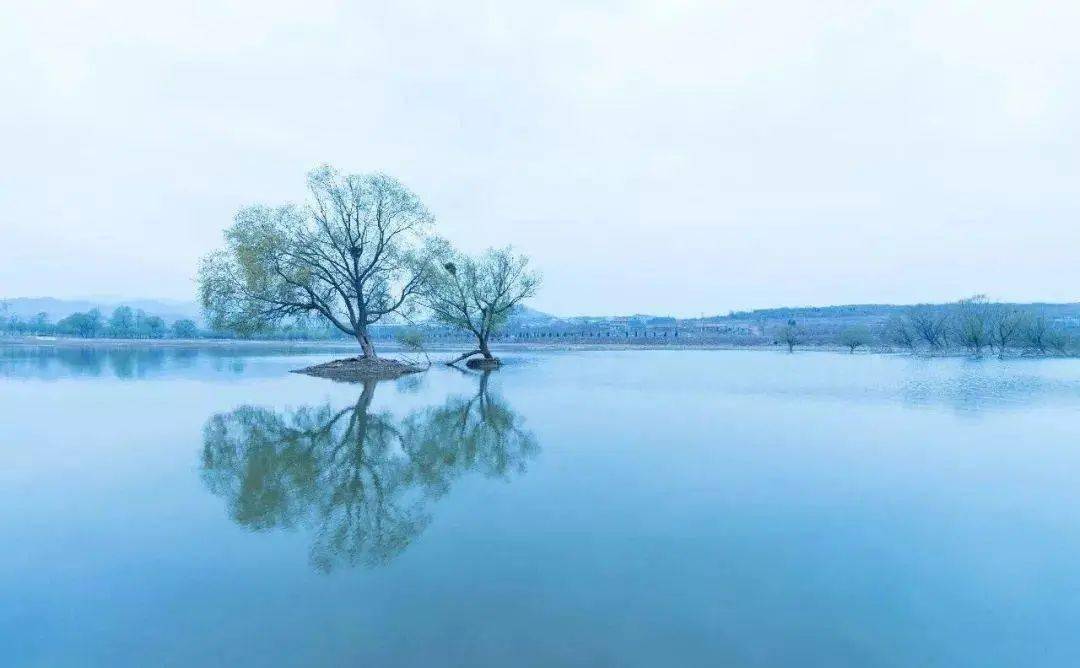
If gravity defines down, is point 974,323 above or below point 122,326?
below

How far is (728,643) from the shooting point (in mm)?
4566

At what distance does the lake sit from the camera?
462 centimetres

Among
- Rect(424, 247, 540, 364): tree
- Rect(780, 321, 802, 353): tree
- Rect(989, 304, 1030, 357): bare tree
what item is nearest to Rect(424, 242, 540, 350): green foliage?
Rect(424, 247, 540, 364): tree

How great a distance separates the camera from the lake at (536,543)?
182 inches

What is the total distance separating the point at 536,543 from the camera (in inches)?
264

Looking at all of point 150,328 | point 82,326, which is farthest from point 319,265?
point 150,328

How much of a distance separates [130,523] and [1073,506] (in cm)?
1339

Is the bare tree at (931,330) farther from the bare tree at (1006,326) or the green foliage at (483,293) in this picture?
the green foliage at (483,293)

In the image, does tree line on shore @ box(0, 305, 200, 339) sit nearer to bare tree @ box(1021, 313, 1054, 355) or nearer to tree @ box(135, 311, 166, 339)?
tree @ box(135, 311, 166, 339)

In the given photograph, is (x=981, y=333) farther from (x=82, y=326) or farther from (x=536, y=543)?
(x=82, y=326)

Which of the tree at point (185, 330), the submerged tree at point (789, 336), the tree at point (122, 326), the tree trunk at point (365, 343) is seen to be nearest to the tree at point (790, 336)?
the submerged tree at point (789, 336)

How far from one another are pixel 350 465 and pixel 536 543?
5.21 metres

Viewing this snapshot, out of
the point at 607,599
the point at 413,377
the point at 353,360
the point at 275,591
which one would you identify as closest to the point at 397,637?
the point at 275,591

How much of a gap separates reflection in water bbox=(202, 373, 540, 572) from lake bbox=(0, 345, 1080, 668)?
0.07 metres
